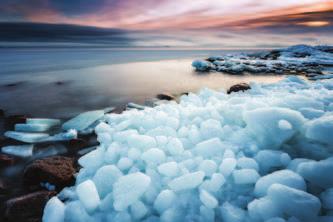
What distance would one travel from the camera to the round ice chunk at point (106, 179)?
1443 mm

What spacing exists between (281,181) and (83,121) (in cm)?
214

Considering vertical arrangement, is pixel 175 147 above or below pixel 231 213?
above

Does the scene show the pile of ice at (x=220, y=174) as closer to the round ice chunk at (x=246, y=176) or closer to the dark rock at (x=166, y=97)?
the round ice chunk at (x=246, y=176)

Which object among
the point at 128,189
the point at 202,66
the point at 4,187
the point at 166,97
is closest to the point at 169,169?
the point at 128,189

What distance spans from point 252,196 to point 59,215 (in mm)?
1039

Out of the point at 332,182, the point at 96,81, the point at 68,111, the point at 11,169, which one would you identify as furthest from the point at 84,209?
the point at 96,81

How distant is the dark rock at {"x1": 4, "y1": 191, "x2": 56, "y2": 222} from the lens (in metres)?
1.35

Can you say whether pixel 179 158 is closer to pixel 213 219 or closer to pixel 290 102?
pixel 213 219

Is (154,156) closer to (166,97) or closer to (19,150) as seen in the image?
(19,150)

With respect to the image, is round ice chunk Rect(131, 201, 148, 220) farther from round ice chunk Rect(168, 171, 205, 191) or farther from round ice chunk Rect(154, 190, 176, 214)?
round ice chunk Rect(168, 171, 205, 191)

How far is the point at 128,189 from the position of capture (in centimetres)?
129

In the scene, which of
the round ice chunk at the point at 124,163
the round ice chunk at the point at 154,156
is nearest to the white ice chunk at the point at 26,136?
the round ice chunk at the point at 124,163

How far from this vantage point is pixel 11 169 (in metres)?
1.83

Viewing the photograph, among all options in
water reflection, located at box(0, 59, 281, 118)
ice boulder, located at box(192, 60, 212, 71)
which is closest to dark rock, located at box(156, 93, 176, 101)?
water reflection, located at box(0, 59, 281, 118)
